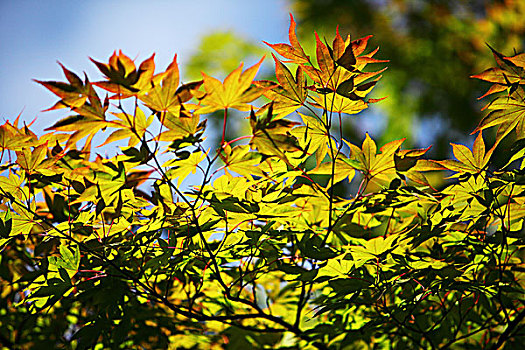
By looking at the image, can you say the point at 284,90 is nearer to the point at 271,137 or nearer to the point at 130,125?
the point at 271,137

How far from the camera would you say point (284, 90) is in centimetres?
46

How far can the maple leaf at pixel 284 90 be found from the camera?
45cm

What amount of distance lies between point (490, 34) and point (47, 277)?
5330 millimetres

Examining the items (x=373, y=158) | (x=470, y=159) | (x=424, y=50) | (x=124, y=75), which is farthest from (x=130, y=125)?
(x=424, y=50)

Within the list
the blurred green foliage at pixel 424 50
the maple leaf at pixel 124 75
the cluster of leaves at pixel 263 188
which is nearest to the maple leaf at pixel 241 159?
the cluster of leaves at pixel 263 188

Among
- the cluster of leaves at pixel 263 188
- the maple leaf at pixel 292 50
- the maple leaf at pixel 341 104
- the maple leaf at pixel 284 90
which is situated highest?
the maple leaf at pixel 292 50

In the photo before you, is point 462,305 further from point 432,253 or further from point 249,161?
point 249,161

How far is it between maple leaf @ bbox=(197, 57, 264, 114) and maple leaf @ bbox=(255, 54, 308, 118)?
24 mm

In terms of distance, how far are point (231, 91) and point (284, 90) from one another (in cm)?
7

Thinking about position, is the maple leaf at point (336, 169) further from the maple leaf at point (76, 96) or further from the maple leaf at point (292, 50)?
the maple leaf at point (76, 96)

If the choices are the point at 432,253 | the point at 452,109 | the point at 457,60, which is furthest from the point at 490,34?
the point at 432,253

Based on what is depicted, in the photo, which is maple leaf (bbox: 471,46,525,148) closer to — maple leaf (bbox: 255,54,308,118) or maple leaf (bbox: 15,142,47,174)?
maple leaf (bbox: 255,54,308,118)

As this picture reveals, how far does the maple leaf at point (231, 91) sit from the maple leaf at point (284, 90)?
0.02m

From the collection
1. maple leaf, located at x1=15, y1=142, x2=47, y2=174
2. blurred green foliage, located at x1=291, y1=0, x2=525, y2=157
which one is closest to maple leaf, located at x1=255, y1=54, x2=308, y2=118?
maple leaf, located at x1=15, y1=142, x2=47, y2=174
